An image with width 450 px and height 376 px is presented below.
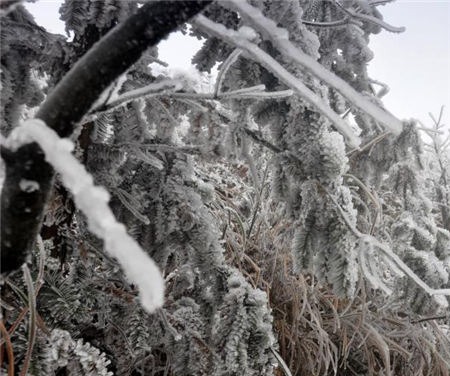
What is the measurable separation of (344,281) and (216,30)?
2.28ft

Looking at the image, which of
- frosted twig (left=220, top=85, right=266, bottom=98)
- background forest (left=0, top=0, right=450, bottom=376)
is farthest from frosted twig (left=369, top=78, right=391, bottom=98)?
frosted twig (left=220, top=85, right=266, bottom=98)

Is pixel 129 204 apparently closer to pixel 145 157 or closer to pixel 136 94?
pixel 145 157

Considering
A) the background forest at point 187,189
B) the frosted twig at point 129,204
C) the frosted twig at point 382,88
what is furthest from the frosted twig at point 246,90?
the frosted twig at point 382,88

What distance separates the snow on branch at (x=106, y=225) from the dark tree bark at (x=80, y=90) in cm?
5

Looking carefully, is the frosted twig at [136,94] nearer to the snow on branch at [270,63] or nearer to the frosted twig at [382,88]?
the snow on branch at [270,63]

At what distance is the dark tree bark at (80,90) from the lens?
1.27 feet

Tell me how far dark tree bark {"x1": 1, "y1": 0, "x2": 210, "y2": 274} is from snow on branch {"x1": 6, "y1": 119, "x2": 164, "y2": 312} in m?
0.05

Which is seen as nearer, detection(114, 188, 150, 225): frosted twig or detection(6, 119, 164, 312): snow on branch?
detection(6, 119, 164, 312): snow on branch

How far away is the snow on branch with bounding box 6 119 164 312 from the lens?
26cm

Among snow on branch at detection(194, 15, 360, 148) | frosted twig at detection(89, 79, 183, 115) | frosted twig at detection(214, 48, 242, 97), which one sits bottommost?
snow on branch at detection(194, 15, 360, 148)

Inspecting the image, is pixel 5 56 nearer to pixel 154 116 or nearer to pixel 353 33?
pixel 154 116

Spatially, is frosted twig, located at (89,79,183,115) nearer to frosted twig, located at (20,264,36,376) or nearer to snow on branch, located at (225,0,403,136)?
snow on branch, located at (225,0,403,136)

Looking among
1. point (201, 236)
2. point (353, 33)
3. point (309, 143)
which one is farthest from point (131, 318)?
point (353, 33)

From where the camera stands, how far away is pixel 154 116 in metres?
1.07
